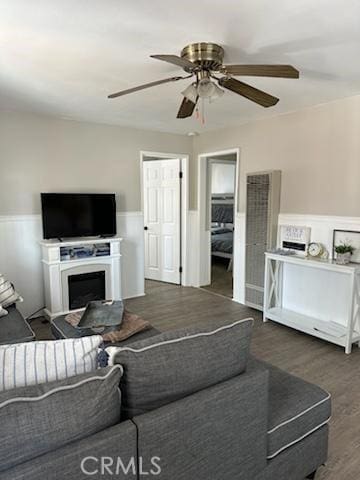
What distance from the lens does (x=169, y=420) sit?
3.76 feet

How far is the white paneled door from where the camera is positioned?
18.1 feet

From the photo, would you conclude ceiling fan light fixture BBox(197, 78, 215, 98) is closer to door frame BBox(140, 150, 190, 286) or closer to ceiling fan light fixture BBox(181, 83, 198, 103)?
ceiling fan light fixture BBox(181, 83, 198, 103)

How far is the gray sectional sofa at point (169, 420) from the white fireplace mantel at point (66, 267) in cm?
296

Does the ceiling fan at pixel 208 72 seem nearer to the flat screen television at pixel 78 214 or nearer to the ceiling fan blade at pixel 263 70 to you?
the ceiling fan blade at pixel 263 70

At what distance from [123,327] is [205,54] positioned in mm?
1987

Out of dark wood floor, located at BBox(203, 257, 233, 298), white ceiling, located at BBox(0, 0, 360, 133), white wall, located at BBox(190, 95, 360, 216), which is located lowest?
dark wood floor, located at BBox(203, 257, 233, 298)

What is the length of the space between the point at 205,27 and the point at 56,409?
6.69 ft

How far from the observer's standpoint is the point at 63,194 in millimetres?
4047

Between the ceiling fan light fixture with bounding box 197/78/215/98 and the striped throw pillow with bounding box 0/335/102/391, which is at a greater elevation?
the ceiling fan light fixture with bounding box 197/78/215/98

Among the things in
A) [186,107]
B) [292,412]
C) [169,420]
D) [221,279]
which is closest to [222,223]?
[221,279]

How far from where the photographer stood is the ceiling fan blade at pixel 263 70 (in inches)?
76.0

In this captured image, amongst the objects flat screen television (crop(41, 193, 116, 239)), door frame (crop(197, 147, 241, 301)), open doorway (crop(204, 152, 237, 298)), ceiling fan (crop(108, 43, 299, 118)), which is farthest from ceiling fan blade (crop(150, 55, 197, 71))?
open doorway (crop(204, 152, 237, 298))

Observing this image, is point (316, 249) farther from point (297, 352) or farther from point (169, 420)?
point (169, 420)

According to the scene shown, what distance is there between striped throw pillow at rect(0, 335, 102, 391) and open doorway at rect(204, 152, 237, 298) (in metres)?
4.16
